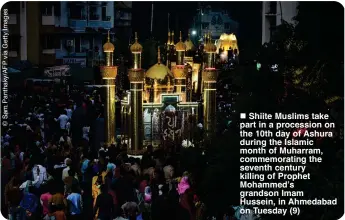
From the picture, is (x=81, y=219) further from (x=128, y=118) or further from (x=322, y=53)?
(x=128, y=118)

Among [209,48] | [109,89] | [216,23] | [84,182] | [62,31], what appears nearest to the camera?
[84,182]

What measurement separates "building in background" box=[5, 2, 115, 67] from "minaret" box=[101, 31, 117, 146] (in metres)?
11.9

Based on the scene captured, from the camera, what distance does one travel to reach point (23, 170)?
11633 millimetres

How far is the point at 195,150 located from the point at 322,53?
91.2 inches

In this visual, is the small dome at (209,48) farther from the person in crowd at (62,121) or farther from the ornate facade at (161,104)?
the person in crowd at (62,121)

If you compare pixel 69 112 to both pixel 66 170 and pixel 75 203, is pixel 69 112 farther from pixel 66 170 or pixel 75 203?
pixel 75 203

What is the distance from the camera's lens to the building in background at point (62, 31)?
1161 inches

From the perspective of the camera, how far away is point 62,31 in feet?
104

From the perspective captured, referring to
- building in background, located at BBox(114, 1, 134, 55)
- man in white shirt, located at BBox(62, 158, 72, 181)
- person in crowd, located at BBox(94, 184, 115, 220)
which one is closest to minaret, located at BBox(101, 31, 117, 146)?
man in white shirt, located at BBox(62, 158, 72, 181)

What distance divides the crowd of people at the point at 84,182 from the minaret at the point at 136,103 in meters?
1.14

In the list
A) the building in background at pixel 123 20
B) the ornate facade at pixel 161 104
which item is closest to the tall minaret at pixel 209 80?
the ornate facade at pixel 161 104

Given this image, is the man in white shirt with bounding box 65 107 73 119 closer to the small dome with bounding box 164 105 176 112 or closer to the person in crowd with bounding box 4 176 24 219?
the small dome with bounding box 164 105 176 112

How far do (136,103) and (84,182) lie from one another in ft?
20.1

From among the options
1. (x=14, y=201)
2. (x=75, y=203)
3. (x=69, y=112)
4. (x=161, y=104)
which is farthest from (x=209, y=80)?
(x=14, y=201)
